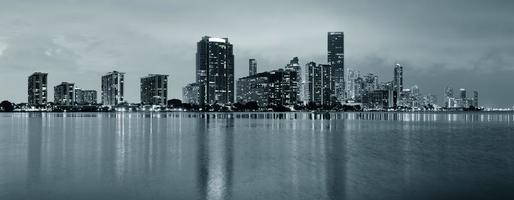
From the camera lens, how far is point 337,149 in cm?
4375

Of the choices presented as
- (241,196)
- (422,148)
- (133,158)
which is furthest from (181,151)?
(422,148)

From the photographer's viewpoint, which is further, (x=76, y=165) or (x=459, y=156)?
(x=459, y=156)

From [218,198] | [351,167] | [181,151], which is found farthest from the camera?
[181,151]

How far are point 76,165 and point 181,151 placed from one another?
1147 centimetres

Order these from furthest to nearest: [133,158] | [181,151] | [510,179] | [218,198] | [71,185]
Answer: [181,151] → [133,158] → [510,179] → [71,185] → [218,198]

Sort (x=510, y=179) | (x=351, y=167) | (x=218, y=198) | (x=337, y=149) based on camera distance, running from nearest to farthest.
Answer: (x=218, y=198) < (x=510, y=179) < (x=351, y=167) < (x=337, y=149)

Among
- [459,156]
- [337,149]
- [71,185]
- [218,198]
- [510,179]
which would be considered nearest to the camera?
[218,198]

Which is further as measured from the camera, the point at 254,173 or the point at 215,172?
the point at 215,172

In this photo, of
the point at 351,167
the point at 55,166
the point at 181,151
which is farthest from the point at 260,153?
the point at 55,166

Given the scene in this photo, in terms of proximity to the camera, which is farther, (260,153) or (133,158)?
(260,153)

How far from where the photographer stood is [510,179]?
25.8m

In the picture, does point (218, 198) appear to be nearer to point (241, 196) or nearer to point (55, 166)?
point (241, 196)

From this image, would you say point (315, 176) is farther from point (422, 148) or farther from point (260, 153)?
point (422, 148)

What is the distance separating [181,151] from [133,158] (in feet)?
20.6
